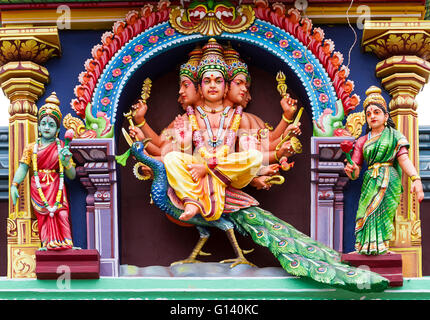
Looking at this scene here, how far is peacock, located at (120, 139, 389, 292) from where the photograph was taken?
968cm

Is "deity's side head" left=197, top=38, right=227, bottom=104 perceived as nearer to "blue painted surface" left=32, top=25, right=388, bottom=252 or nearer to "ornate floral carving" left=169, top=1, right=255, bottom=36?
"ornate floral carving" left=169, top=1, right=255, bottom=36

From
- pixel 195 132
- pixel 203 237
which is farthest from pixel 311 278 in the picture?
pixel 195 132

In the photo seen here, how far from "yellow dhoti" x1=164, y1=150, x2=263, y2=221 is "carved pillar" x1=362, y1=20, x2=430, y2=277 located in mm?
1456

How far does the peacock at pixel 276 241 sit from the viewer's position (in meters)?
9.68

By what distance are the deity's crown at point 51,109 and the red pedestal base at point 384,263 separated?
3.07 meters

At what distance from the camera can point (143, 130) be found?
10.7 m

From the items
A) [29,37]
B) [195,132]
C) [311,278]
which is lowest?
[311,278]

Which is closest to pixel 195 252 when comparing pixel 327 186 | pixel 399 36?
pixel 327 186

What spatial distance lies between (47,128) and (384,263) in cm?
342

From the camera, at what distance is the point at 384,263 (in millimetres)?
9789

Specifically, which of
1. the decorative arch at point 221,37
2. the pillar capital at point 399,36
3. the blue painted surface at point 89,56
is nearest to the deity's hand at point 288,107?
the blue painted surface at point 89,56

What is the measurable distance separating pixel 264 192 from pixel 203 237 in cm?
80

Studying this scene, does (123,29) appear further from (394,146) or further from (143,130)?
(394,146)

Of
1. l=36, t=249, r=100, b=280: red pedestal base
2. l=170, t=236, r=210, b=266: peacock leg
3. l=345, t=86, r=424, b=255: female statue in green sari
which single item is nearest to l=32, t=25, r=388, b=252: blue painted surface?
l=345, t=86, r=424, b=255: female statue in green sari
